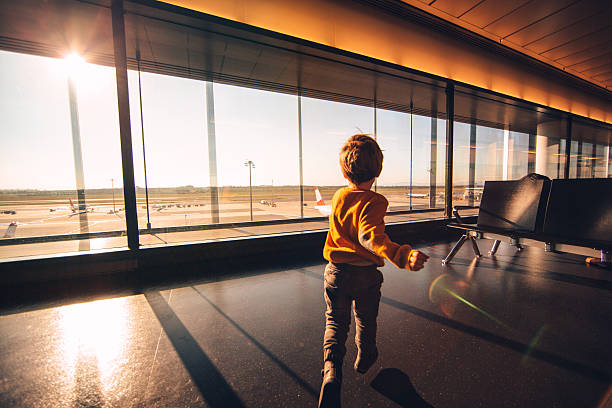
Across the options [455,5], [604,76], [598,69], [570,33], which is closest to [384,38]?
[455,5]

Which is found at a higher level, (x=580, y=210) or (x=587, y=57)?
(x=587, y=57)

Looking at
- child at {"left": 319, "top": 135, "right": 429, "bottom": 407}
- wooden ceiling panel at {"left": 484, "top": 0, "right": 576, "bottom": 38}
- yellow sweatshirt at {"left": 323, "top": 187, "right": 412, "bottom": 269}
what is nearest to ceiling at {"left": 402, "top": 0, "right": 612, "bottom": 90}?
wooden ceiling panel at {"left": 484, "top": 0, "right": 576, "bottom": 38}

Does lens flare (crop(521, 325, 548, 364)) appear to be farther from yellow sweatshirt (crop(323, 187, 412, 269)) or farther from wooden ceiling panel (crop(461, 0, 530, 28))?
wooden ceiling panel (crop(461, 0, 530, 28))

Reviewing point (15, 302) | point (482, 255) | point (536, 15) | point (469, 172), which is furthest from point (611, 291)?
point (469, 172)

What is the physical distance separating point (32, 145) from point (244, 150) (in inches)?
145

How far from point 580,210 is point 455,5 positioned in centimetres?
345

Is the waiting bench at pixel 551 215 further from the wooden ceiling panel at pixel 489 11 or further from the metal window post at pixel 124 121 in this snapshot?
the metal window post at pixel 124 121

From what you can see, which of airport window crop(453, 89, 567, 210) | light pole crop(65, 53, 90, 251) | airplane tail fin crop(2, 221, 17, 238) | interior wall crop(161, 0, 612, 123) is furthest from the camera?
airport window crop(453, 89, 567, 210)

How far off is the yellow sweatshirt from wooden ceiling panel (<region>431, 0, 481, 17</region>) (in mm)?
4276

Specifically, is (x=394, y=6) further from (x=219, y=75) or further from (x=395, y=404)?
(x=395, y=404)

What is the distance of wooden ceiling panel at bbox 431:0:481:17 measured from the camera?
3.55 meters

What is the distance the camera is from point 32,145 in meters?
4.02

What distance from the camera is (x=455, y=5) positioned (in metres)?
3.63

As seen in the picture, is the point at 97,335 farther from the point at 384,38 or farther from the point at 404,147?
the point at 404,147
